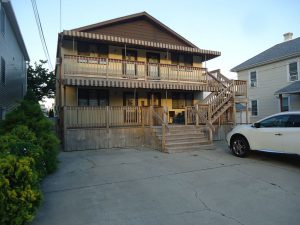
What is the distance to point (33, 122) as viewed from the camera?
7.92m

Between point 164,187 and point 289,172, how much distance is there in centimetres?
391

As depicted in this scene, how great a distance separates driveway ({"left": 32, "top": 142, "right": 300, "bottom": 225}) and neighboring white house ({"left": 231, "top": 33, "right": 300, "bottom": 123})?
13.7 metres

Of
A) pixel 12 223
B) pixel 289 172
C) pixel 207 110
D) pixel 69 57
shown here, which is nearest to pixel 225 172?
pixel 289 172

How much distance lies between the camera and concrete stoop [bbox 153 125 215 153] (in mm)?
11070

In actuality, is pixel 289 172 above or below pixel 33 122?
below

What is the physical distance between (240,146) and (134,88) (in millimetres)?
7682

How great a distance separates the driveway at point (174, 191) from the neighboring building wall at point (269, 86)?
14.7m

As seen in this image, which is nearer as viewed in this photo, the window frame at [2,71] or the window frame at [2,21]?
the window frame at [2,21]

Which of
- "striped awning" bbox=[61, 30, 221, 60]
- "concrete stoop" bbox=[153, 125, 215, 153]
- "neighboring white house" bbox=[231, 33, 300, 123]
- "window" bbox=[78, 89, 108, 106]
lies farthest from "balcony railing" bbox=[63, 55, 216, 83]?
"neighboring white house" bbox=[231, 33, 300, 123]

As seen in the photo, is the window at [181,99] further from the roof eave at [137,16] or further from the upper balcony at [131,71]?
the roof eave at [137,16]

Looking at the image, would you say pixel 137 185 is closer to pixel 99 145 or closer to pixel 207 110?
pixel 99 145

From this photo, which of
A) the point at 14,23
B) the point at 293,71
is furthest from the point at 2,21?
the point at 293,71

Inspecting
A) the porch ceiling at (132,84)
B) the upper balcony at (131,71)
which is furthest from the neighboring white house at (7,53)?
the porch ceiling at (132,84)

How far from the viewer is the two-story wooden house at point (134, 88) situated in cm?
1204
